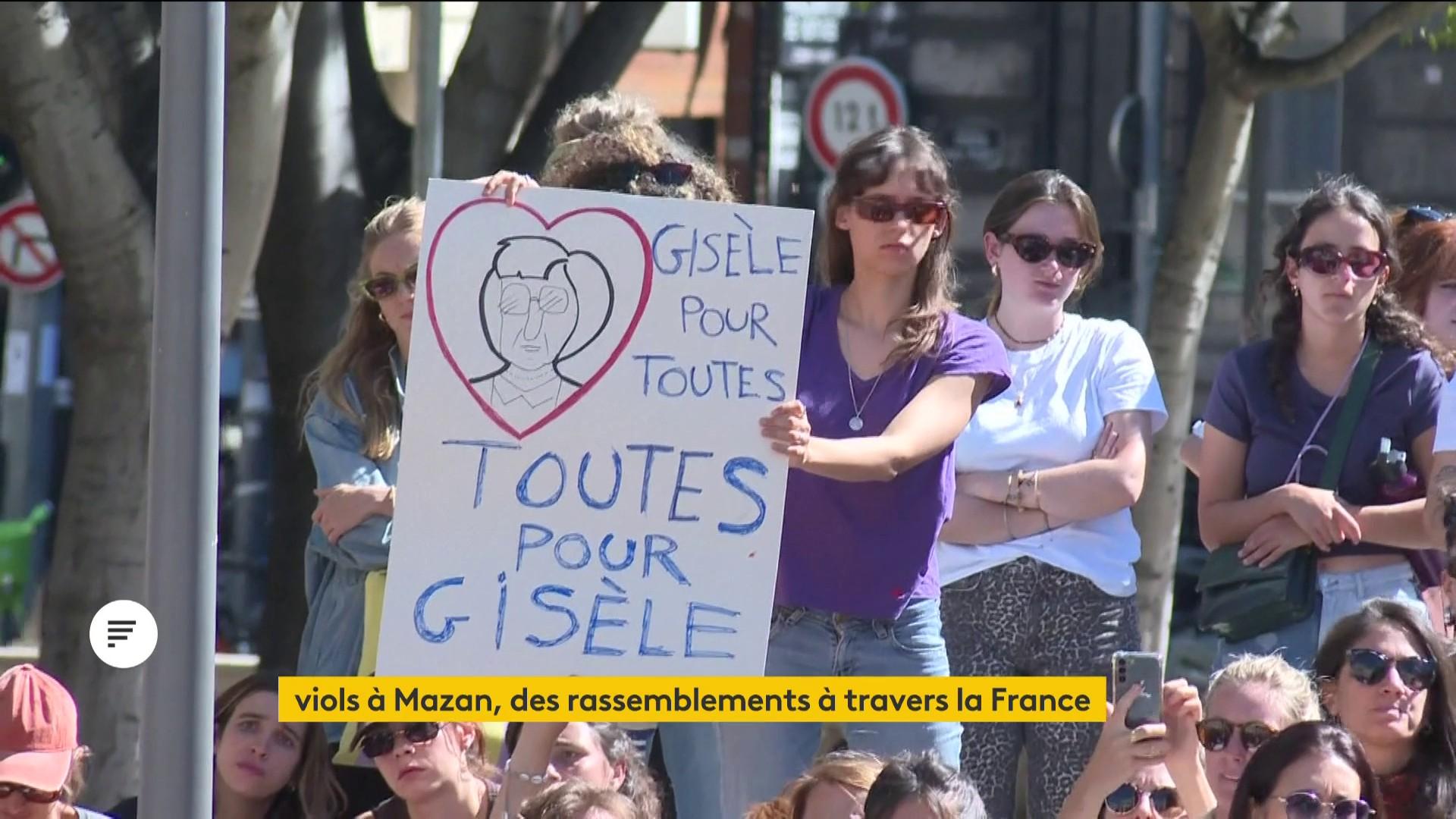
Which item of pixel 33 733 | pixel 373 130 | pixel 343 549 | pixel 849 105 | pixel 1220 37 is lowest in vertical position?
pixel 33 733

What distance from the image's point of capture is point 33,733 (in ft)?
14.9

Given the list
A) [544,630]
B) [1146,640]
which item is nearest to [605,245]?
[544,630]

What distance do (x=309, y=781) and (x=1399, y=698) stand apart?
6.81 ft

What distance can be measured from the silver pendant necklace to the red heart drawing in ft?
1.55

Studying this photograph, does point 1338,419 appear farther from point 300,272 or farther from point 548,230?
point 300,272

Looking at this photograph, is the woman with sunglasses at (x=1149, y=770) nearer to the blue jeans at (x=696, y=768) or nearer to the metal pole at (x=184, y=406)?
the blue jeans at (x=696, y=768)

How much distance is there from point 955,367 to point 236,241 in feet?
10.3

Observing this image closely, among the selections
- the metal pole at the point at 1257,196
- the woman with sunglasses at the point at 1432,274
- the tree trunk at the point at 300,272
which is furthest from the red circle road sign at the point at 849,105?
the woman with sunglasses at the point at 1432,274

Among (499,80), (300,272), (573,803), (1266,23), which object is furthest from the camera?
(1266,23)

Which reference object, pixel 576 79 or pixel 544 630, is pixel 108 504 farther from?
pixel 544 630

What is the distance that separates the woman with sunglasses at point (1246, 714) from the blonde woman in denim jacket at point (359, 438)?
5.34ft

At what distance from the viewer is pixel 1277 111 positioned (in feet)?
50.6

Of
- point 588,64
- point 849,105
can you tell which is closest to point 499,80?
point 588,64
